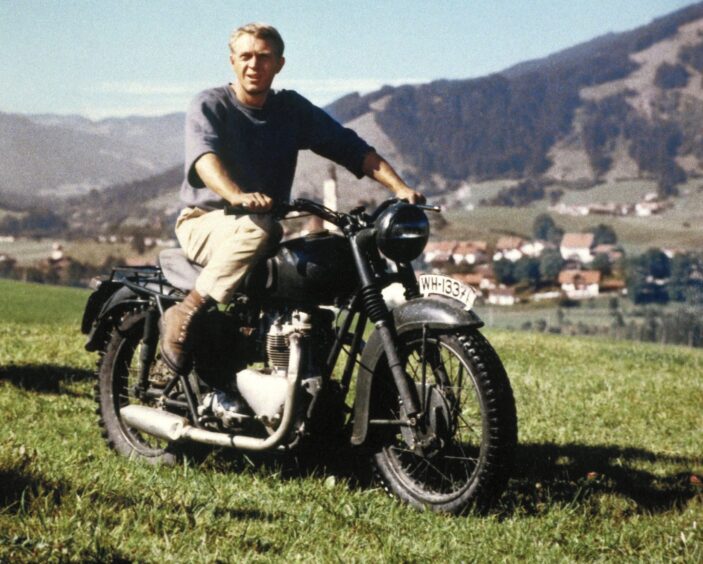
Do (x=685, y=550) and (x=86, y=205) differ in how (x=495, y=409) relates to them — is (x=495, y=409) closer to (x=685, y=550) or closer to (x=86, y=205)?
(x=685, y=550)

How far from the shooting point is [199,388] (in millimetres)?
5488

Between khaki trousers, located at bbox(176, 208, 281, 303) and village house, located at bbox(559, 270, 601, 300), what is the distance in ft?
406

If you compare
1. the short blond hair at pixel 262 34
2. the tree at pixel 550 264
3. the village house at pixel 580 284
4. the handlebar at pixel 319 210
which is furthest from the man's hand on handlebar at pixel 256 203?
the tree at pixel 550 264

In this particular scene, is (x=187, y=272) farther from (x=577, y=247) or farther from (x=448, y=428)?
(x=577, y=247)

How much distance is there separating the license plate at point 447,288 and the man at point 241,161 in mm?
455

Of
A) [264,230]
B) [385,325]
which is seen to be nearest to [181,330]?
[264,230]

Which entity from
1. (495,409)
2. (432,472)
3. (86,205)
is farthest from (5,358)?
(86,205)

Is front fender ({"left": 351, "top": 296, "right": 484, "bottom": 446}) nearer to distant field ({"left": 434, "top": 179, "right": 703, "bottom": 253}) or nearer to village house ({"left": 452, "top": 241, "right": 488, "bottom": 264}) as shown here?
village house ({"left": 452, "top": 241, "right": 488, "bottom": 264})

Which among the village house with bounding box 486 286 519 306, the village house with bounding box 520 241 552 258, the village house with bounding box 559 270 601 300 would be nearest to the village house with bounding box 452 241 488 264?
the village house with bounding box 486 286 519 306

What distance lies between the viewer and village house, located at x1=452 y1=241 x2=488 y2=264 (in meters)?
129

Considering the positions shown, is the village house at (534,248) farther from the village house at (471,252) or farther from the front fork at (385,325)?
the front fork at (385,325)

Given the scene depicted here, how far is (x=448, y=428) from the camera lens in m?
4.62

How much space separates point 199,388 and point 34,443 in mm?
1099

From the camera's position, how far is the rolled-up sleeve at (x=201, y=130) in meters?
5.04
